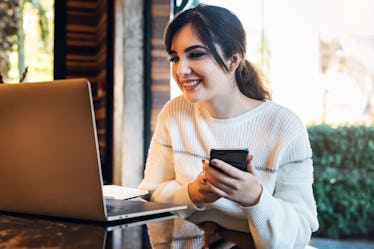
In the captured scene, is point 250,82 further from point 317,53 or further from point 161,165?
point 317,53

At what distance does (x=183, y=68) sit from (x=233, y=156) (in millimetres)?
445

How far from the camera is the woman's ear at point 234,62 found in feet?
5.06

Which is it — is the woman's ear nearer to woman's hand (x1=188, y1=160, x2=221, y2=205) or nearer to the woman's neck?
the woman's neck

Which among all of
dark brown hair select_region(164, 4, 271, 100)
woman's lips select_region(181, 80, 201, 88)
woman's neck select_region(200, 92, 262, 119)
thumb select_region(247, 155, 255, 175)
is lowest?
thumb select_region(247, 155, 255, 175)

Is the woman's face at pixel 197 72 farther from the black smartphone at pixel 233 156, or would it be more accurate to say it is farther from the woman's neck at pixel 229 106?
the black smartphone at pixel 233 156

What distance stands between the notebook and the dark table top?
3 centimetres

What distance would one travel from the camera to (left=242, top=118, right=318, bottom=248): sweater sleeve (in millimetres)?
1229

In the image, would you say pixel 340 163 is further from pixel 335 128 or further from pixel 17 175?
pixel 17 175

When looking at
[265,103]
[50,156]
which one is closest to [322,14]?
[265,103]

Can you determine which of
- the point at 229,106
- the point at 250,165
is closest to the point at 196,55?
the point at 229,106

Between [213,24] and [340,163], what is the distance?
5.03 ft

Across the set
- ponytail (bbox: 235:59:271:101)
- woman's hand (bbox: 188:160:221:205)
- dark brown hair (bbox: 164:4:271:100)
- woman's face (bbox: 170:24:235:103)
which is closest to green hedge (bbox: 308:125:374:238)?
ponytail (bbox: 235:59:271:101)

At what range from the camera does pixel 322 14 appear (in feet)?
8.86

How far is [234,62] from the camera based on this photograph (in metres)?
1.55
